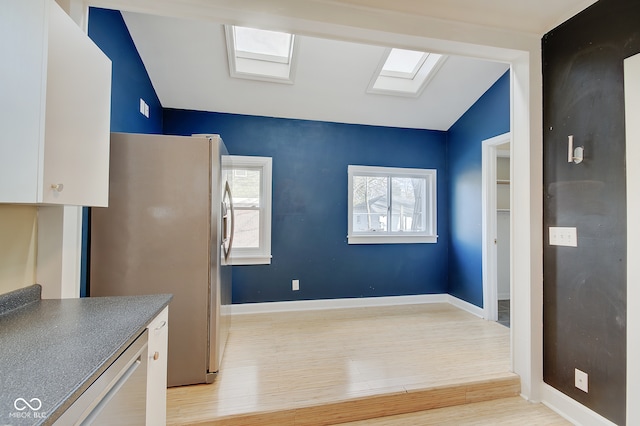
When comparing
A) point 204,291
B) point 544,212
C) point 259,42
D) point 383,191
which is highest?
point 259,42

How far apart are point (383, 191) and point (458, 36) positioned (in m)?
2.10

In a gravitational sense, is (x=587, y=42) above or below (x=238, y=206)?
above

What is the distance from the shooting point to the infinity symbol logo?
586 millimetres

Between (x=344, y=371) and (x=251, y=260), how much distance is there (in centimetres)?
169

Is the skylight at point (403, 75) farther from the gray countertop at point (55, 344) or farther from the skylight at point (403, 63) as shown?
the gray countertop at point (55, 344)

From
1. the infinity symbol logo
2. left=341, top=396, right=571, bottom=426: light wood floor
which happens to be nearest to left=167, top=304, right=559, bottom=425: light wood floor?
left=341, top=396, right=571, bottom=426: light wood floor

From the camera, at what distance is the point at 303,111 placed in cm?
336

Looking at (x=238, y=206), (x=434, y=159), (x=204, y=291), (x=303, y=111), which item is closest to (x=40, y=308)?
(x=204, y=291)

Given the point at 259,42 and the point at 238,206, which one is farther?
the point at 238,206

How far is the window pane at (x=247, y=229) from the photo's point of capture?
11.1ft

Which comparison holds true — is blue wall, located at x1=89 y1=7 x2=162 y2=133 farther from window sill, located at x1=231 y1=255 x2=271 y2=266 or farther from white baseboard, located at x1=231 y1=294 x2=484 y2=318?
white baseboard, located at x1=231 y1=294 x2=484 y2=318

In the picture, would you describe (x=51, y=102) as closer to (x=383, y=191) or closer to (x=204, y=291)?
(x=204, y=291)

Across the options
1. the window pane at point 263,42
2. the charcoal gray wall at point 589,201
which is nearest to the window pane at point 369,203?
the window pane at point 263,42

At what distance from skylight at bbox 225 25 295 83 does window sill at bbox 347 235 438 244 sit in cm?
202
